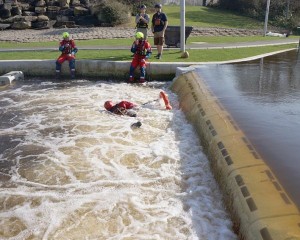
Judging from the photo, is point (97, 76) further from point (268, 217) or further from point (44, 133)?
point (268, 217)

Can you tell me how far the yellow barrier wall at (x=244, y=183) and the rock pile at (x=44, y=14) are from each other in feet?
55.4

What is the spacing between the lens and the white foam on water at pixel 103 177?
166 inches

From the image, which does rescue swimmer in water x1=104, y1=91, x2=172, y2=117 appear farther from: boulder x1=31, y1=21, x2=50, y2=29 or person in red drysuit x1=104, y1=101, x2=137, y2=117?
boulder x1=31, y1=21, x2=50, y2=29

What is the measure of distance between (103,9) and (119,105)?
15.1 metres

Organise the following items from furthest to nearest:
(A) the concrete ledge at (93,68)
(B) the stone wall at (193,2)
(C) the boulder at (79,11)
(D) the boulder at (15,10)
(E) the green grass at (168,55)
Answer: (B) the stone wall at (193,2) < (C) the boulder at (79,11) < (D) the boulder at (15,10) < (E) the green grass at (168,55) < (A) the concrete ledge at (93,68)

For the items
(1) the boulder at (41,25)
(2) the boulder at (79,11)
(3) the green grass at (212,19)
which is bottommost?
(3) the green grass at (212,19)

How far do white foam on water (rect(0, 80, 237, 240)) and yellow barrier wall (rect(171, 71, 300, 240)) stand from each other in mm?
263

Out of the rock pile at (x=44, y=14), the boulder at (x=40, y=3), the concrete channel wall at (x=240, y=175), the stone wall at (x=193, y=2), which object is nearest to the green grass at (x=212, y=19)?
the stone wall at (x=193, y=2)

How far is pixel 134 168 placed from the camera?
221 inches

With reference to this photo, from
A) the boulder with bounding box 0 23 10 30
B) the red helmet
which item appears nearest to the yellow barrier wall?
the red helmet

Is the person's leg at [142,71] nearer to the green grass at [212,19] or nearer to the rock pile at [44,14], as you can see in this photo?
the rock pile at [44,14]

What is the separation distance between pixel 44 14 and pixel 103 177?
1910 cm

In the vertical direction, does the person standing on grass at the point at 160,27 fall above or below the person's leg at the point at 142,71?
above

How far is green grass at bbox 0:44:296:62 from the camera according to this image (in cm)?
1148
